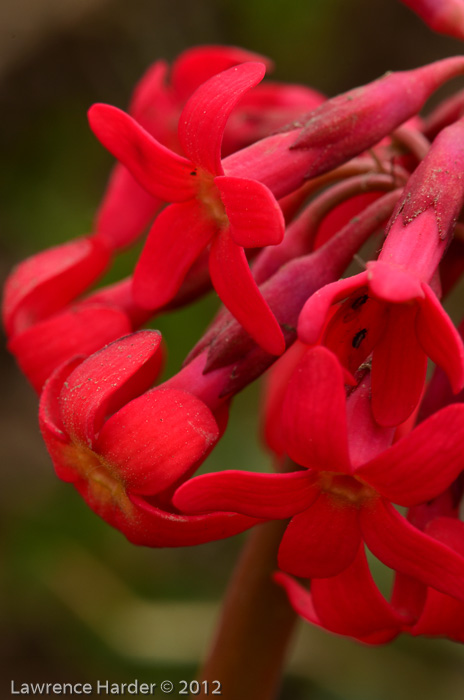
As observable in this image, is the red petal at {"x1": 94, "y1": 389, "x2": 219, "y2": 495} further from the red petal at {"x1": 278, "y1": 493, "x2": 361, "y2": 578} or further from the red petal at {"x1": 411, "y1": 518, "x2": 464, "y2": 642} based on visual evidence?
the red petal at {"x1": 411, "y1": 518, "x2": 464, "y2": 642}

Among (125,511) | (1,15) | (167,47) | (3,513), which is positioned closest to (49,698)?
(3,513)

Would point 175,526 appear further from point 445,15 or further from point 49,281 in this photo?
point 445,15

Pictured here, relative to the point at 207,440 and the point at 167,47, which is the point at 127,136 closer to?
the point at 207,440

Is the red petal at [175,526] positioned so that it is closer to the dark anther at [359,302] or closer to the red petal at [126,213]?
the dark anther at [359,302]

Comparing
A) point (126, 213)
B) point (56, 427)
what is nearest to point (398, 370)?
point (56, 427)

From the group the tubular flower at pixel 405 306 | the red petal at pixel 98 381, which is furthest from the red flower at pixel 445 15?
the red petal at pixel 98 381

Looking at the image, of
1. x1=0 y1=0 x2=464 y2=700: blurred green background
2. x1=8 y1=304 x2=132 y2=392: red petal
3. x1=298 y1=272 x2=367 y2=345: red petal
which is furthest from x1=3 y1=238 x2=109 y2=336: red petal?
x1=0 y1=0 x2=464 y2=700: blurred green background
